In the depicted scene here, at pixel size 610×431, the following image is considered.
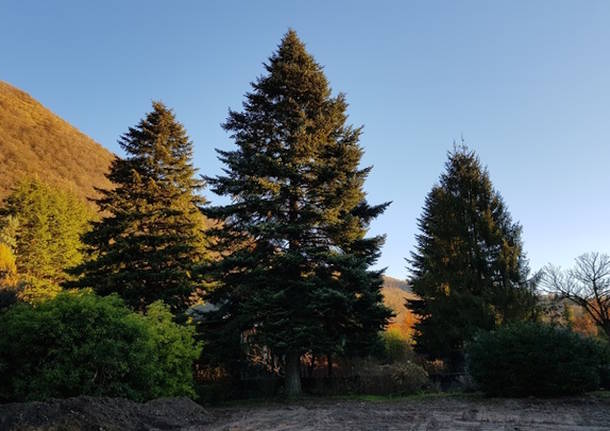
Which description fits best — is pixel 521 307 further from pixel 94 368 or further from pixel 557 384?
pixel 94 368

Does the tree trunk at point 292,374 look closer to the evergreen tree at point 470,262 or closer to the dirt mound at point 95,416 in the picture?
the dirt mound at point 95,416

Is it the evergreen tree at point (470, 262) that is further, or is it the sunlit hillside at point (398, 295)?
the sunlit hillside at point (398, 295)

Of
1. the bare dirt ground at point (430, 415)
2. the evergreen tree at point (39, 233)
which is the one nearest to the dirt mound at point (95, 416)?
the bare dirt ground at point (430, 415)

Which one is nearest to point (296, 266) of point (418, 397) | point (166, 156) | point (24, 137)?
point (418, 397)

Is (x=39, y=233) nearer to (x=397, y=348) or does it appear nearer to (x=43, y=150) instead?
(x=397, y=348)

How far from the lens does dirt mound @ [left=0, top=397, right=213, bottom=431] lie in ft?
22.7

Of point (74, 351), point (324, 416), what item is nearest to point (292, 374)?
point (324, 416)

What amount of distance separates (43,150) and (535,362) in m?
92.1

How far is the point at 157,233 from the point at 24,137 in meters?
83.0

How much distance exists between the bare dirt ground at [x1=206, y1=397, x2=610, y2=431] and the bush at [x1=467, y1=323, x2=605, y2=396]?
644mm

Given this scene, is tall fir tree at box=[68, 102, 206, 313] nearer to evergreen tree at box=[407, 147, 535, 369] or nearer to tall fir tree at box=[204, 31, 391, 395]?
tall fir tree at box=[204, 31, 391, 395]

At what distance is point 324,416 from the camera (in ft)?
32.5

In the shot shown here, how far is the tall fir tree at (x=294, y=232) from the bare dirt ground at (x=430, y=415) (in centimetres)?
321

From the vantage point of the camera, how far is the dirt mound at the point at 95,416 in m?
6.93
